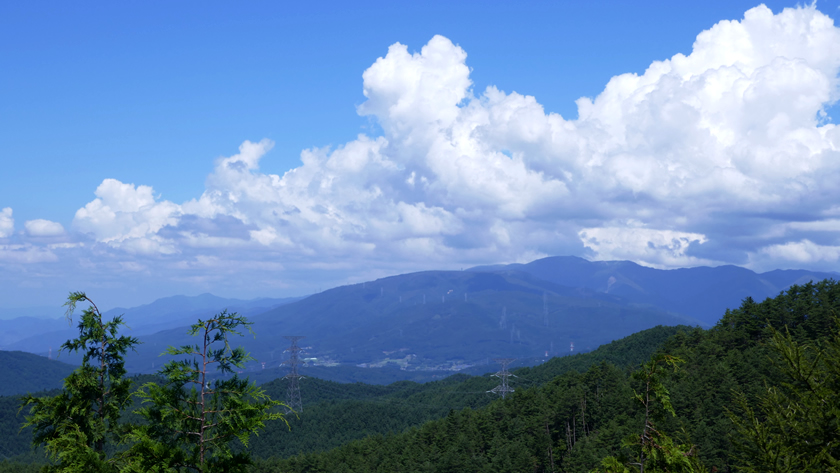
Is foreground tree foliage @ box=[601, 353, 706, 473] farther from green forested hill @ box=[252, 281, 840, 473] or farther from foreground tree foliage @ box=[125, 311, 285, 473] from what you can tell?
green forested hill @ box=[252, 281, 840, 473]

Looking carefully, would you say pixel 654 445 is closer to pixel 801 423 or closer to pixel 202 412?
pixel 801 423

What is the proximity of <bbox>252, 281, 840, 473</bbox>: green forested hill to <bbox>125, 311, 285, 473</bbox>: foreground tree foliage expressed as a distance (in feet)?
221

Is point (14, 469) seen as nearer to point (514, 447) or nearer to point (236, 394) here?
point (514, 447)

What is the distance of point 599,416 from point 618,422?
710 inches

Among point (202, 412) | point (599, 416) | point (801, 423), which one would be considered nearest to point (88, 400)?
point (202, 412)

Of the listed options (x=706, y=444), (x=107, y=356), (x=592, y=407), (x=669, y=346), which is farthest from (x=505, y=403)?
(x=107, y=356)

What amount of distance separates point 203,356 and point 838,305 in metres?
149

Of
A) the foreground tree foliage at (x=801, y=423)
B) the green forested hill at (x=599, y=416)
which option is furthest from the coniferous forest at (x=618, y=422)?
the green forested hill at (x=599, y=416)

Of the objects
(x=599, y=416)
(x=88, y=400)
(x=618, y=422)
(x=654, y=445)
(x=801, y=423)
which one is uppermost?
(x=88, y=400)

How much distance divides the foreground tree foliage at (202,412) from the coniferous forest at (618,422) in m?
0.07

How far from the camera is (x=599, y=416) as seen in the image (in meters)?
124

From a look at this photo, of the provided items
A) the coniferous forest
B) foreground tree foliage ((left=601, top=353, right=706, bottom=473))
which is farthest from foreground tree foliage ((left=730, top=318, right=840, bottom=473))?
foreground tree foliage ((left=601, top=353, right=706, bottom=473))

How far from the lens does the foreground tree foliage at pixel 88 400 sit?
2478 cm

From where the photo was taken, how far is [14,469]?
16662 cm
